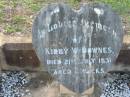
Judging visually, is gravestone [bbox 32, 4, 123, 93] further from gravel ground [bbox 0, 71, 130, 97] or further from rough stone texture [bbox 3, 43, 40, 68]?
rough stone texture [bbox 3, 43, 40, 68]

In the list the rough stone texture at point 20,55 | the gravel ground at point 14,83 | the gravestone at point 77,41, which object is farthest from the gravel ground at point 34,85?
the gravestone at point 77,41

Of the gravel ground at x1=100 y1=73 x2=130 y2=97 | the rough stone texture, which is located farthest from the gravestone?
the rough stone texture

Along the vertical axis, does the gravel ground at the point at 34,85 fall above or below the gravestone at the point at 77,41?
below

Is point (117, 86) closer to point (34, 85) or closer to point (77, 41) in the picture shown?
point (34, 85)

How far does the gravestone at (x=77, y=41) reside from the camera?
11.4 ft

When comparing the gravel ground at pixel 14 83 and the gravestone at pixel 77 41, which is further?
the gravel ground at pixel 14 83

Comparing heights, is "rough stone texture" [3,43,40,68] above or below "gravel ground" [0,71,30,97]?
above

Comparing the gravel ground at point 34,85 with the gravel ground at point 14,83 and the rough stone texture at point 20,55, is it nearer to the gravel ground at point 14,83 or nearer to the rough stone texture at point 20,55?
the gravel ground at point 14,83

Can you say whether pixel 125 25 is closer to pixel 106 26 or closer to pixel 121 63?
pixel 121 63

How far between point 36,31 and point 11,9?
1.43 meters

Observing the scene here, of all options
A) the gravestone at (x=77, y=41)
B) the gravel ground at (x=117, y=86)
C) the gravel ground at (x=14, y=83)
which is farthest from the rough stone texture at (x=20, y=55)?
the gravel ground at (x=117, y=86)

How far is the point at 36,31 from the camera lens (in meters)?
3.56

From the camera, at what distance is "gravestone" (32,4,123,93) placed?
11.4ft

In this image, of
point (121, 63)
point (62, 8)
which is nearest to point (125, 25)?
point (121, 63)
